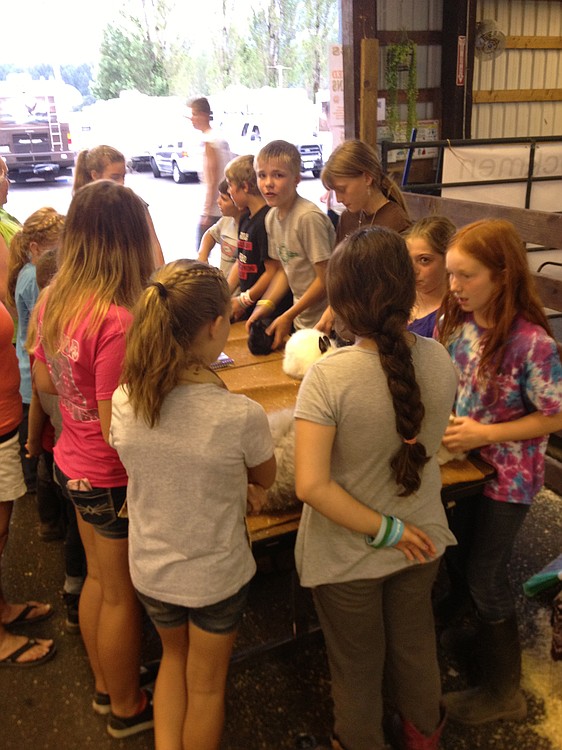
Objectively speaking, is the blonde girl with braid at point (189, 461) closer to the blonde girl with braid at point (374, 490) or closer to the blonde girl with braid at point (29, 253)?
the blonde girl with braid at point (374, 490)

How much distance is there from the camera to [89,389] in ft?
5.18

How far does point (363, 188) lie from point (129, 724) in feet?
6.20

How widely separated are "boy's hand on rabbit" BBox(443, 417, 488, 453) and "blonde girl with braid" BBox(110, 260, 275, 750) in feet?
1.67

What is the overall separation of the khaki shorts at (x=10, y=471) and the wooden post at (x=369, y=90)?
3.73 meters

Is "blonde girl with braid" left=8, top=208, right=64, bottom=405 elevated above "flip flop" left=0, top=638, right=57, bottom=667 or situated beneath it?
elevated above

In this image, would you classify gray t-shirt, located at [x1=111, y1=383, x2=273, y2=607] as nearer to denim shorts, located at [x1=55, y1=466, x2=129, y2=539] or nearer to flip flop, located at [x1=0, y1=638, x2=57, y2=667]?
denim shorts, located at [x1=55, y1=466, x2=129, y2=539]

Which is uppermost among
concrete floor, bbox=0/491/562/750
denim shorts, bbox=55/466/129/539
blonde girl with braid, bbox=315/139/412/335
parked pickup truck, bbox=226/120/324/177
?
parked pickup truck, bbox=226/120/324/177

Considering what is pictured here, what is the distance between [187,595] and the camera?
1.35 meters

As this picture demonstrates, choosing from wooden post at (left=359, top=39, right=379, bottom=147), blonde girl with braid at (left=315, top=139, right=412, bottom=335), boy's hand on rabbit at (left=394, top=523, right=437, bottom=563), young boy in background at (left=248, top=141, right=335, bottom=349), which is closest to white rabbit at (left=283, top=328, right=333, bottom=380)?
blonde girl with braid at (left=315, top=139, right=412, bottom=335)

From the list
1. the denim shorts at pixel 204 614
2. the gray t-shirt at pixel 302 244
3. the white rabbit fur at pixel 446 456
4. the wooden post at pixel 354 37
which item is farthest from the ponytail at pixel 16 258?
the wooden post at pixel 354 37

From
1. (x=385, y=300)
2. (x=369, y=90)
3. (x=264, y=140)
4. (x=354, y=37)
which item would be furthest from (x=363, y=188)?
(x=264, y=140)

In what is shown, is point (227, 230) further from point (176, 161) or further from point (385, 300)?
point (176, 161)

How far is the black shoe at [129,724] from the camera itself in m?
1.83

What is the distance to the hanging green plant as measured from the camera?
5035mm
